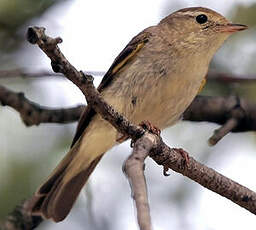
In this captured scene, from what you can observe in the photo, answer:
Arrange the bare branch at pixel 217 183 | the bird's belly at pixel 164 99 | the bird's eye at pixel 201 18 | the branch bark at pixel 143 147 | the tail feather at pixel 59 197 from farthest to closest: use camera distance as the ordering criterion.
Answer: the bird's eye at pixel 201 18, the tail feather at pixel 59 197, the bird's belly at pixel 164 99, the bare branch at pixel 217 183, the branch bark at pixel 143 147

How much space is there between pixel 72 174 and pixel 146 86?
0.91 metres

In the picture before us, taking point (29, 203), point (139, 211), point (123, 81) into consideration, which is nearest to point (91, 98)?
point (139, 211)

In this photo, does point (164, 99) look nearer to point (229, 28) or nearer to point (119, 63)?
point (119, 63)

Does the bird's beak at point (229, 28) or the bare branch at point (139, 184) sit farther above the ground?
the bare branch at point (139, 184)

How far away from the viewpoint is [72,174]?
436cm

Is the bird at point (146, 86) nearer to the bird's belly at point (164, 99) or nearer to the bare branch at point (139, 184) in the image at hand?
the bird's belly at point (164, 99)

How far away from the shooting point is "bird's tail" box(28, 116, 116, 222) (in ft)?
13.2

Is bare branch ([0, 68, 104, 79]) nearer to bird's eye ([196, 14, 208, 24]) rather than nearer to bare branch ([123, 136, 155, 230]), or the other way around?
bird's eye ([196, 14, 208, 24])

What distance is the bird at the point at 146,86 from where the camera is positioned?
3793 mm

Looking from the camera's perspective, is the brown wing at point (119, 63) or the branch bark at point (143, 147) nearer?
the branch bark at point (143, 147)

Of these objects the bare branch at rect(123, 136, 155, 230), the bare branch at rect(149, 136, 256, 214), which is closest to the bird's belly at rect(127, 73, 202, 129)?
the bare branch at rect(149, 136, 256, 214)

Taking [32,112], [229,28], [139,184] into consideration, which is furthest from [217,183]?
[32,112]

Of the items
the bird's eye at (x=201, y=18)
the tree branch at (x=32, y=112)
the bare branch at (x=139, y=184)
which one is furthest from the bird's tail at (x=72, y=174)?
the bare branch at (x=139, y=184)

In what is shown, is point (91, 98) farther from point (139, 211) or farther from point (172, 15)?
point (172, 15)
